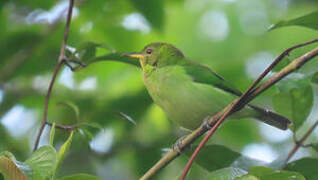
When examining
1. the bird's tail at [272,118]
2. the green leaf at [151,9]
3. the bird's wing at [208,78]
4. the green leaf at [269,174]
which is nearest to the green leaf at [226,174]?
the green leaf at [269,174]

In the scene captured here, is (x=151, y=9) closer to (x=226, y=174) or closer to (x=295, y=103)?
(x=295, y=103)

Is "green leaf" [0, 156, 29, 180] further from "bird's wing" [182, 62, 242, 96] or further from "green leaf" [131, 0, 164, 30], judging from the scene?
"green leaf" [131, 0, 164, 30]

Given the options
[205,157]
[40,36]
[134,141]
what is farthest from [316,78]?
[40,36]

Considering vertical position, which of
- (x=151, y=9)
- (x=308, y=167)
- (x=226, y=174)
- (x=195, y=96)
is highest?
(x=226, y=174)

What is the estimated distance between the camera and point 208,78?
11.2ft

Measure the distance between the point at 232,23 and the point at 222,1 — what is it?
0.42 meters

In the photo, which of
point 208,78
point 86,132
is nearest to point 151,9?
point 208,78

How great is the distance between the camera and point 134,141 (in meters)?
4.00

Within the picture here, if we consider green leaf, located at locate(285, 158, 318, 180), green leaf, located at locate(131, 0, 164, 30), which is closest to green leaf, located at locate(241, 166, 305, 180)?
green leaf, located at locate(285, 158, 318, 180)

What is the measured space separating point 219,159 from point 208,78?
0.89m

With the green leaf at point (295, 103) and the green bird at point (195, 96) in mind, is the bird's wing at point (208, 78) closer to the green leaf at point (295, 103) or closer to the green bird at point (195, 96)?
the green bird at point (195, 96)

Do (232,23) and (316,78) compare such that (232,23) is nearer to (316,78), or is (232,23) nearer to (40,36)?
(40,36)

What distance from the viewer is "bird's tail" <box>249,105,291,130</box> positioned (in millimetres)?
3159

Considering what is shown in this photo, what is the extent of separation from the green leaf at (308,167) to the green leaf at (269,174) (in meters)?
0.52
